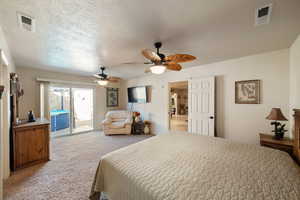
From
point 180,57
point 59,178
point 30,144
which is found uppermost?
point 180,57

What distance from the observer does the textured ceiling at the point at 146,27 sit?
1.28 metres

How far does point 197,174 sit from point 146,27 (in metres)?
1.88

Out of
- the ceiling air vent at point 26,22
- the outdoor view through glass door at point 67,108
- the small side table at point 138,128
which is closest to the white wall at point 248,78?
the small side table at point 138,128

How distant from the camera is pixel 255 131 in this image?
278 centimetres

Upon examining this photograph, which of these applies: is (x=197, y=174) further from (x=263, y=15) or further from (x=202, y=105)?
(x=202, y=105)

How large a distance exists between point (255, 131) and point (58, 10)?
4.18 m

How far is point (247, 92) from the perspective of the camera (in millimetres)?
2867

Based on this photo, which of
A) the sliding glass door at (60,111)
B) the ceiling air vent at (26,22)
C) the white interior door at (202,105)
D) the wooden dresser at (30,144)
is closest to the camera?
the ceiling air vent at (26,22)

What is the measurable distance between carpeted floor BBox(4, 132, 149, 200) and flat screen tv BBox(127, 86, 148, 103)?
256 centimetres

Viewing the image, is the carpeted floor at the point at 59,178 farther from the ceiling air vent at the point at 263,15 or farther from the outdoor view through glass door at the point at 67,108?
the ceiling air vent at the point at 263,15

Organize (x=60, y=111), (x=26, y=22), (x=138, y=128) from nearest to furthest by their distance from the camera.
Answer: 1. (x=26, y=22)
2. (x=60, y=111)
3. (x=138, y=128)

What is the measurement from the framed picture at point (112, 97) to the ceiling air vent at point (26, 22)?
164 inches

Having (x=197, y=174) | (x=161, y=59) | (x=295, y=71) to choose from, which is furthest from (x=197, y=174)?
(x=295, y=71)

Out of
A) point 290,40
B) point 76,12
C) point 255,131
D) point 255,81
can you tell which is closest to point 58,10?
point 76,12
